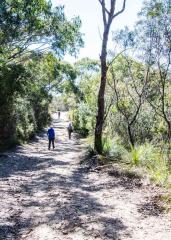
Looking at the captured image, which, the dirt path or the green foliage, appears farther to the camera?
the green foliage

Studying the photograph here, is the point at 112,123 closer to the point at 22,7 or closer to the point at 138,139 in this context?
the point at 138,139

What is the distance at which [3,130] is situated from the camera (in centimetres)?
2653

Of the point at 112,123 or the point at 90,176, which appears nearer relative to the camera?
the point at 90,176

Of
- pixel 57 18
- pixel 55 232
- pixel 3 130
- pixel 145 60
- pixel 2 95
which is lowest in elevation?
pixel 55 232

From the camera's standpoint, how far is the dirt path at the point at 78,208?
8180 millimetres

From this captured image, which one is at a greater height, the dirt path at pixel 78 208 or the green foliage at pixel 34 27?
the green foliage at pixel 34 27

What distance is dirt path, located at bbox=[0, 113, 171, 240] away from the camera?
26.8 ft

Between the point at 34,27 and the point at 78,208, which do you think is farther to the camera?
the point at 34,27

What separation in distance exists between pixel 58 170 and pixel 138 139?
13.4m

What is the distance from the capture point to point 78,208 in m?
9.99

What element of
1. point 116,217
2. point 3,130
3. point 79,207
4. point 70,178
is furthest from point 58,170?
point 3,130

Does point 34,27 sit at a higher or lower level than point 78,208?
higher

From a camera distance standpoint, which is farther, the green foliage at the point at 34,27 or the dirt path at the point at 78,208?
the green foliage at the point at 34,27

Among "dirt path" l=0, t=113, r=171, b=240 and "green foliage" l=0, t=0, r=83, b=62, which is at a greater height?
"green foliage" l=0, t=0, r=83, b=62
